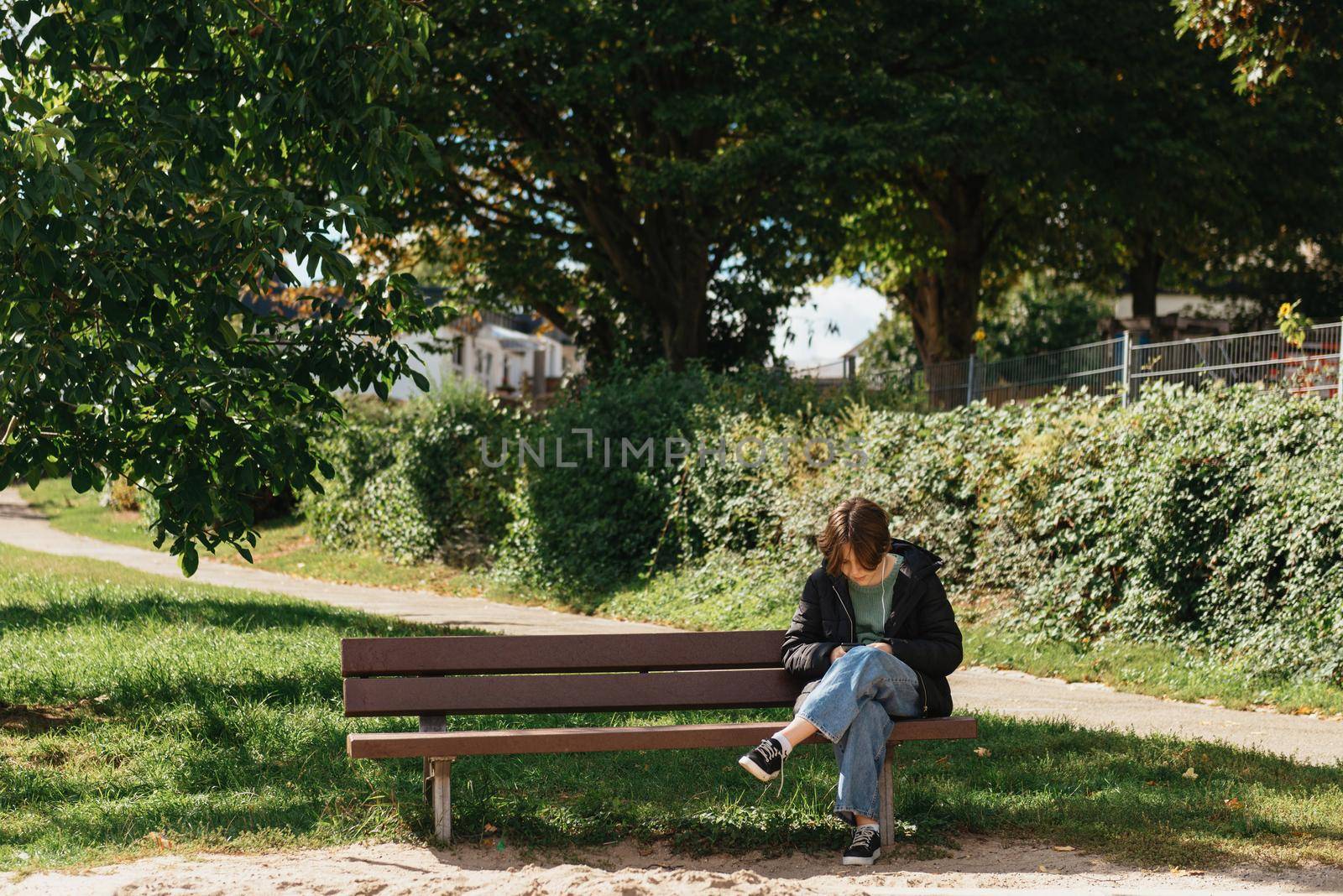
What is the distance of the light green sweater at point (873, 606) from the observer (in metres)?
5.84

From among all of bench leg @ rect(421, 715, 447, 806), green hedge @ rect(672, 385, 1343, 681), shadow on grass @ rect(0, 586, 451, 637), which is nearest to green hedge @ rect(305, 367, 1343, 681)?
green hedge @ rect(672, 385, 1343, 681)

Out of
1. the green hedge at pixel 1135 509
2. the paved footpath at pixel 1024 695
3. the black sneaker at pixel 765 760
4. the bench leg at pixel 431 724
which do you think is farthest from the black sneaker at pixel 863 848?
the green hedge at pixel 1135 509

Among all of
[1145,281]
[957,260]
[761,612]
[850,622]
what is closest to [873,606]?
[850,622]

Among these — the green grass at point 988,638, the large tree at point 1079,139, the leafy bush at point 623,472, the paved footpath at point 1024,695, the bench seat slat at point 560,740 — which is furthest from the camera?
the large tree at point 1079,139

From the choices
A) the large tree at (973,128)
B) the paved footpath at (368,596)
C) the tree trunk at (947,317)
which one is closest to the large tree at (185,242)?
the paved footpath at (368,596)

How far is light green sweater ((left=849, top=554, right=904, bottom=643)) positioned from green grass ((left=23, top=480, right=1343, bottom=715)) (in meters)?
4.24

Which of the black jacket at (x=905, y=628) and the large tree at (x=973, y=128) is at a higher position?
the large tree at (x=973, y=128)

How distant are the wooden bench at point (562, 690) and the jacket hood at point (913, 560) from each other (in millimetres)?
601

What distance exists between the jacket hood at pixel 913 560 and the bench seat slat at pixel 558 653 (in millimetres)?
521

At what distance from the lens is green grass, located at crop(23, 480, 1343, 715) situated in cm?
930

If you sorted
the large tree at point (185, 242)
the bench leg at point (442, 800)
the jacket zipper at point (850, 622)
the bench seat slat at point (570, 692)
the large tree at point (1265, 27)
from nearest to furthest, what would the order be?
the bench leg at point (442, 800) → the bench seat slat at point (570, 692) → the jacket zipper at point (850, 622) → the large tree at point (185, 242) → the large tree at point (1265, 27)

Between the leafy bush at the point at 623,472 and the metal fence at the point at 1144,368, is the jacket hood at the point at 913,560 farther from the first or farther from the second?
the leafy bush at the point at 623,472

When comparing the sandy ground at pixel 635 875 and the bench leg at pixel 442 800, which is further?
the bench leg at pixel 442 800

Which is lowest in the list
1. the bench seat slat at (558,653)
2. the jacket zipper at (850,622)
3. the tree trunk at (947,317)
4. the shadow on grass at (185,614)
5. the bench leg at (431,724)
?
the shadow on grass at (185,614)
